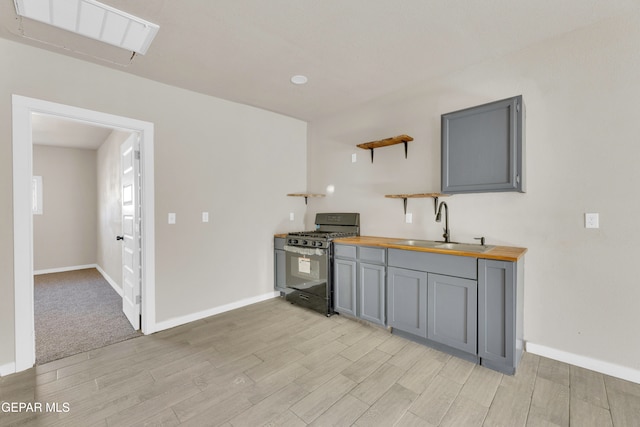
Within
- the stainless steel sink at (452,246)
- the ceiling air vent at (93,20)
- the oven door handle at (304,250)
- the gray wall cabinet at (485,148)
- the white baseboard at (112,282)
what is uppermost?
the ceiling air vent at (93,20)

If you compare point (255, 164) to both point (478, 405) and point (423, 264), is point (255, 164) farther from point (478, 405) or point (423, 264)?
point (478, 405)

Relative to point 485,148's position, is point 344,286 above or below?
below

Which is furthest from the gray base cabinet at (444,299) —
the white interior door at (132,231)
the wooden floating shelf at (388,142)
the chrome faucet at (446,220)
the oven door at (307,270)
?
the white interior door at (132,231)

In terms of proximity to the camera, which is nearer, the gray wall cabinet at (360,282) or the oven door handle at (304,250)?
the gray wall cabinet at (360,282)

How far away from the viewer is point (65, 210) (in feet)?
19.8

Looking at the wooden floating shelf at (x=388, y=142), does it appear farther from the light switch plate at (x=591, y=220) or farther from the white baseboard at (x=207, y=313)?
the white baseboard at (x=207, y=313)

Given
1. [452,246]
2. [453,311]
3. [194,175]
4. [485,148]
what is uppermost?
[485,148]

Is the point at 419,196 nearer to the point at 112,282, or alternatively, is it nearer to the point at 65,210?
the point at 112,282

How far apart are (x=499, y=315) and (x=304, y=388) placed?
1533 mm

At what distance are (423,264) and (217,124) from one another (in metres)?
2.75

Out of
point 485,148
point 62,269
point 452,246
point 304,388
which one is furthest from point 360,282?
point 62,269

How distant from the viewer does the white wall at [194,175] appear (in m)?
2.23

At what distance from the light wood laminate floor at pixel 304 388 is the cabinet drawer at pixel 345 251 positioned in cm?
83

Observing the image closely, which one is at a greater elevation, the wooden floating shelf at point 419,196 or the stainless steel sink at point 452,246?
the wooden floating shelf at point 419,196
